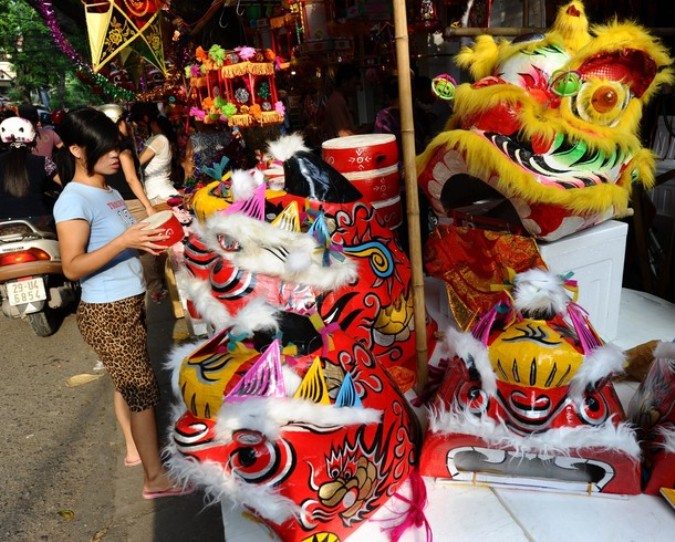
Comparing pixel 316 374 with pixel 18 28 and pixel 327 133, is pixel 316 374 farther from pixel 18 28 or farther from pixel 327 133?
pixel 18 28

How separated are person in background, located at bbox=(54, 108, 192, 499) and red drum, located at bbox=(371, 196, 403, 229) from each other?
41.0 inches

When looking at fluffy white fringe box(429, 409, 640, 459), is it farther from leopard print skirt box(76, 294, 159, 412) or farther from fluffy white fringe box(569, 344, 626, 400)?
leopard print skirt box(76, 294, 159, 412)

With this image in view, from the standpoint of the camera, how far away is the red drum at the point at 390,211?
93.7 inches

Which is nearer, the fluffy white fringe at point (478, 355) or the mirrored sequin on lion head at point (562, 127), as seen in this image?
the fluffy white fringe at point (478, 355)

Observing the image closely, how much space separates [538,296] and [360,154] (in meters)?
1.10

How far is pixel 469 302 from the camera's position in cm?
229

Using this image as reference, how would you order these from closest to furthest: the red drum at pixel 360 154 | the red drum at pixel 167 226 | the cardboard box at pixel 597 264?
the red drum at pixel 167 226 < the cardboard box at pixel 597 264 < the red drum at pixel 360 154

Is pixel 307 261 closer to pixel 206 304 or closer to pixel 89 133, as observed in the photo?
pixel 206 304

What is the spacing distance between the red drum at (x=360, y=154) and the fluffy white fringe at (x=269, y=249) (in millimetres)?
727

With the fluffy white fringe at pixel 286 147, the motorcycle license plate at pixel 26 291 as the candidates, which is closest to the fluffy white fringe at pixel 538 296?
the fluffy white fringe at pixel 286 147

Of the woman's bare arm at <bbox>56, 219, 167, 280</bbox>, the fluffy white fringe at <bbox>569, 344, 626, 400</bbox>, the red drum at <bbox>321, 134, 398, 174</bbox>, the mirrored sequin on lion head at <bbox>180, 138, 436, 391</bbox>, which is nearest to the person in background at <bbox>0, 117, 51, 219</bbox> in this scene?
the woman's bare arm at <bbox>56, 219, 167, 280</bbox>

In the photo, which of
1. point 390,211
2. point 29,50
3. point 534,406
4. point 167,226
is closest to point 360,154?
point 390,211

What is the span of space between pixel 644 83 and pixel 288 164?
4.79ft

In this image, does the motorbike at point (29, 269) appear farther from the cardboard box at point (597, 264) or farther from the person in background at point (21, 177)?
the cardboard box at point (597, 264)
